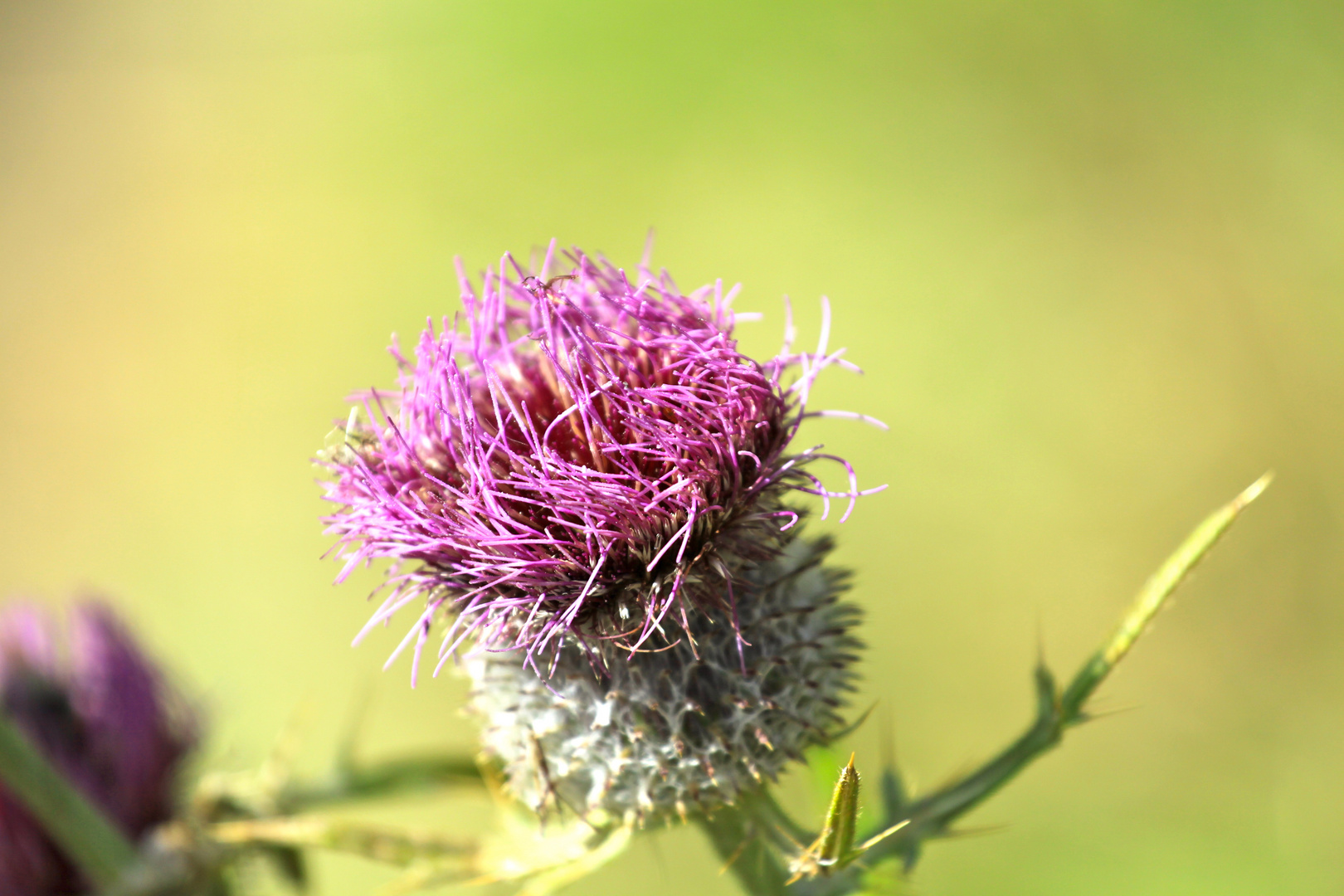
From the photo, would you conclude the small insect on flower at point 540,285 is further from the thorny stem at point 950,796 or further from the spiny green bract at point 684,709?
the thorny stem at point 950,796

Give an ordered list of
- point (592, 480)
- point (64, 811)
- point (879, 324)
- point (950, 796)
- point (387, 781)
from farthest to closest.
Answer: point (879, 324), point (387, 781), point (64, 811), point (950, 796), point (592, 480)

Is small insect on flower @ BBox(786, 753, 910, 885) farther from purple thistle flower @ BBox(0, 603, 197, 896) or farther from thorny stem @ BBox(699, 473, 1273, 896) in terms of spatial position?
purple thistle flower @ BBox(0, 603, 197, 896)

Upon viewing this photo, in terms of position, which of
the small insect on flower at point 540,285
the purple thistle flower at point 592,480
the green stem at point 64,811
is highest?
the small insect on flower at point 540,285

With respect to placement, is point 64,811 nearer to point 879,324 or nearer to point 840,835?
point 840,835

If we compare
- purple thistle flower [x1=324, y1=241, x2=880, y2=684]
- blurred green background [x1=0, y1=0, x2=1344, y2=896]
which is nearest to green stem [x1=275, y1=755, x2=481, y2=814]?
purple thistle flower [x1=324, y1=241, x2=880, y2=684]

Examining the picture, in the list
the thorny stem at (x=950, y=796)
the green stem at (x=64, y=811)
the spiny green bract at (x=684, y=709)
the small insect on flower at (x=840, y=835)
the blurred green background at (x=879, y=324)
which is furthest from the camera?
the blurred green background at (x=879, y=324)

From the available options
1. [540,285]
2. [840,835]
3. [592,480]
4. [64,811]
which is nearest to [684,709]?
[840,835]

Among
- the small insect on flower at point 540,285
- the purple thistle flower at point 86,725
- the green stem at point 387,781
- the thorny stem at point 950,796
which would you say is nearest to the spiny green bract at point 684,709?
the thorny stem at point 950,796
